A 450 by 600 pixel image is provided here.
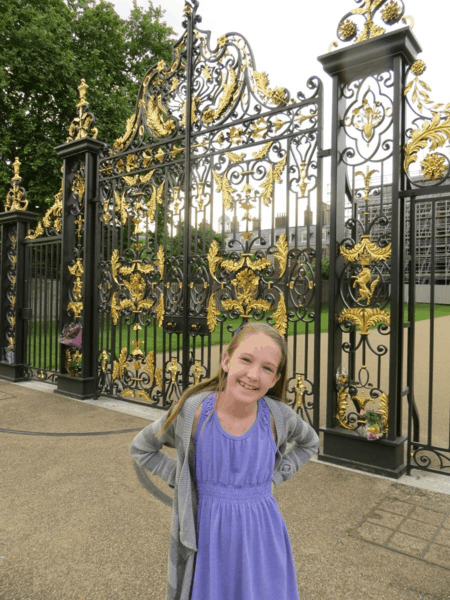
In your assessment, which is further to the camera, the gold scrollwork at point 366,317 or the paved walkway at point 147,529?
the gold scrollwork at point 366,317

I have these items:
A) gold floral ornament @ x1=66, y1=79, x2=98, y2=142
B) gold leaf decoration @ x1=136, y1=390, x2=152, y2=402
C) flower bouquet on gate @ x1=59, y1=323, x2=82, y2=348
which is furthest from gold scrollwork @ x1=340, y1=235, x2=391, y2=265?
gold floral ornament @ x1=66, y1=79, x2=98, y2=142

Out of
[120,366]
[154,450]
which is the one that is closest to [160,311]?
[120,366]

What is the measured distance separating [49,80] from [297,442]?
1512 cm

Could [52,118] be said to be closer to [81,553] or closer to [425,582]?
[81,553]

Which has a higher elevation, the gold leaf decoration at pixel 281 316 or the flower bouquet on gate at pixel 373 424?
the gold leaf decoration at pixel 281 316

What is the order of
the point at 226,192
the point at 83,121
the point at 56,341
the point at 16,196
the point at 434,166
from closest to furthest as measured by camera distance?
the point at 434,166 → the point at 226,192 → the point at 83,121 → the point at 56,341 → the point at 16,196

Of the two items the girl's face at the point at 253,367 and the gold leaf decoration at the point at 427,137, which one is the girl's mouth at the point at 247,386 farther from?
the gold leaf decoration at the point at 427,137

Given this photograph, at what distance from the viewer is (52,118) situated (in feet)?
47.9

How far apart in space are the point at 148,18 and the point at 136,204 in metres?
14.8

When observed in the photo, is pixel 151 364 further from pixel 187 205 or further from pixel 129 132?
pixel 129 132

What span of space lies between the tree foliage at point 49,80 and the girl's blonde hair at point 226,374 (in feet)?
43.1

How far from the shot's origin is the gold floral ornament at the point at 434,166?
391cm

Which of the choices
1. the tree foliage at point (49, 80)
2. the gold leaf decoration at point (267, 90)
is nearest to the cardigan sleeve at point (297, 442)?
the gold leaf decoration at point (267, 90)

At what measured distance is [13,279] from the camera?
8672 millimetres
